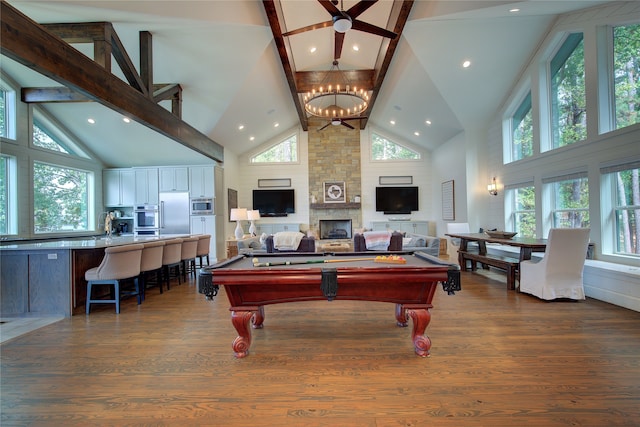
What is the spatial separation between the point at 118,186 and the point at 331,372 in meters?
8.41

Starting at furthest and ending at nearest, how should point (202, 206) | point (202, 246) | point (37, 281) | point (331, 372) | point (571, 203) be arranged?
point (202, 206)
point (202, 246)
point (571, 203)
point (37, 281)
point (331, 372)

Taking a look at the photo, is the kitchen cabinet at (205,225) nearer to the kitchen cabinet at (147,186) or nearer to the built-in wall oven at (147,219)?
the built-in wall oven at (147,219)

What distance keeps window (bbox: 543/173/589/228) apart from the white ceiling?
255cm

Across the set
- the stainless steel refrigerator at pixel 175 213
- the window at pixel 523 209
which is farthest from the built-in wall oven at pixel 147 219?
the window at pixel 523 209

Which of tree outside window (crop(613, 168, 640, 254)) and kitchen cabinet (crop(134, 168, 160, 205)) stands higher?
kitchen cabinet (crop(134, 168, 160, 205))

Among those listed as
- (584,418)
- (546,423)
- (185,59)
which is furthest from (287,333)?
(185,59)

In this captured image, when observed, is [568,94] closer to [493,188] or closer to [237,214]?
[493,188]

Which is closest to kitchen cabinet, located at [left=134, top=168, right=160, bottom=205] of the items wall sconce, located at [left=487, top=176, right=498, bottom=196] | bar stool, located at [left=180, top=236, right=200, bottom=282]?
bar stool, located at [left=180, top=236, right=200, bottom=282]

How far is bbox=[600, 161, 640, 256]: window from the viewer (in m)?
3.83

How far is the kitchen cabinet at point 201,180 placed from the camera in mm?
7848

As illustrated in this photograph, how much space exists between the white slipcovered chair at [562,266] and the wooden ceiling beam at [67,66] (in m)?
6.06

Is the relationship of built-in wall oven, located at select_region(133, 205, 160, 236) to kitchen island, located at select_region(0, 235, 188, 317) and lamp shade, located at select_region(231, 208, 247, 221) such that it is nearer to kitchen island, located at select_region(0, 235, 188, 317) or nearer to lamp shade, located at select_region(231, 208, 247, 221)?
lamp shade, located at select_region(231, 208, 247, 221)

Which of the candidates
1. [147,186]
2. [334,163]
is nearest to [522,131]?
[334,163]

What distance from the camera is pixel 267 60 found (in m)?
5.80
